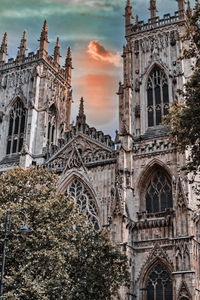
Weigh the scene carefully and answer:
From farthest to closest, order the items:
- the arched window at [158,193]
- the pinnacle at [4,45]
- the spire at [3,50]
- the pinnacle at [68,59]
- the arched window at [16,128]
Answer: the pinnacle at [68,59] < the pinnacle at [4,45] < the spire at [3,50] < the arched window at [16,128] < the arched window at [158,193]

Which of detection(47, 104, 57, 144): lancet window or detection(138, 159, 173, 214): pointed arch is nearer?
detection(138, 159, 173, 214): pointed arch

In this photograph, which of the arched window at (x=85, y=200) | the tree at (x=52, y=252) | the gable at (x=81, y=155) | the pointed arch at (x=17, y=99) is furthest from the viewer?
the pointed arch at (x=17, y=99)

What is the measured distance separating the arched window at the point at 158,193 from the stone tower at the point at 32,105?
353 inches

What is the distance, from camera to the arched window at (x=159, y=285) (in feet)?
90.5

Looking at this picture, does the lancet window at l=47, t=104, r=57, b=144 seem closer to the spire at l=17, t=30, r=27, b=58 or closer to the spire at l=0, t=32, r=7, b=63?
the spire at l=17, t=30, r=27, b=58

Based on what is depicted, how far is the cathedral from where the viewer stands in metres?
28.0

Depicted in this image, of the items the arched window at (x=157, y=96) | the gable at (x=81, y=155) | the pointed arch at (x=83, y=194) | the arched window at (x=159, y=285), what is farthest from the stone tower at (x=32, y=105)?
the arched window at (x=159, y=285)

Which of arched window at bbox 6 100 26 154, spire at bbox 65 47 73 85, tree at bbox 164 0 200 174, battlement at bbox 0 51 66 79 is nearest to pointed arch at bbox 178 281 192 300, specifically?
tree at bbox 164 0 200 174

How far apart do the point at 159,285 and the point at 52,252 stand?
34.2 feet

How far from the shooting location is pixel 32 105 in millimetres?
38906

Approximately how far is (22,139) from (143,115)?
11029mm

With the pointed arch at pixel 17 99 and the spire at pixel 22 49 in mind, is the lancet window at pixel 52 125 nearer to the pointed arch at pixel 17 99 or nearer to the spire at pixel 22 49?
the pointed arch at pixel 17 99

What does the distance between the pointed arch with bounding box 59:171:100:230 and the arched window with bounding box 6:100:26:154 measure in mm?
7176

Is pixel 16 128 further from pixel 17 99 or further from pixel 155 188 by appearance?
pixel 155 188
